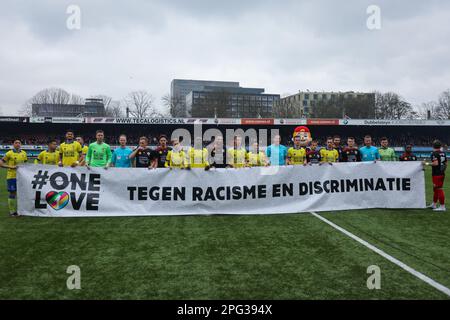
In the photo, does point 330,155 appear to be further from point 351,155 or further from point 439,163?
point 439,163

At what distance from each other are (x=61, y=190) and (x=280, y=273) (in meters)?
5.34

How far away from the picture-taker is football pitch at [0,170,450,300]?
346 cm

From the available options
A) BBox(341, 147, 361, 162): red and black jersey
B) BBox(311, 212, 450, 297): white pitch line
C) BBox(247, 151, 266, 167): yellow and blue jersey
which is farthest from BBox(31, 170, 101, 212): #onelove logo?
BBox(341, 147, 361, 162): red and black jersey

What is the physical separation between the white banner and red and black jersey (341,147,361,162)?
4.71 feet

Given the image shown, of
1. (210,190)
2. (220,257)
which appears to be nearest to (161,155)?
(210,190)

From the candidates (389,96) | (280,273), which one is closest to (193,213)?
(280,273)

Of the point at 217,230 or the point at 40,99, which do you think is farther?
the point at 40,99

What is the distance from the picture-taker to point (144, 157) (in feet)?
28.0

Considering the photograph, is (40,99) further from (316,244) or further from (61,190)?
(316,244)

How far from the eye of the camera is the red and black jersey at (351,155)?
9439 millimetres

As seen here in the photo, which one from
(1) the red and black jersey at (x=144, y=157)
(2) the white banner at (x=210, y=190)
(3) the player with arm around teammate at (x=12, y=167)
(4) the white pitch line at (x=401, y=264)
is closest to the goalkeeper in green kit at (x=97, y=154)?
(1) the red and black jersey at (x=144, y=157)

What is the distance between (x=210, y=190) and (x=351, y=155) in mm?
4742

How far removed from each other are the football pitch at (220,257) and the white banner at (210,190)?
377mm
